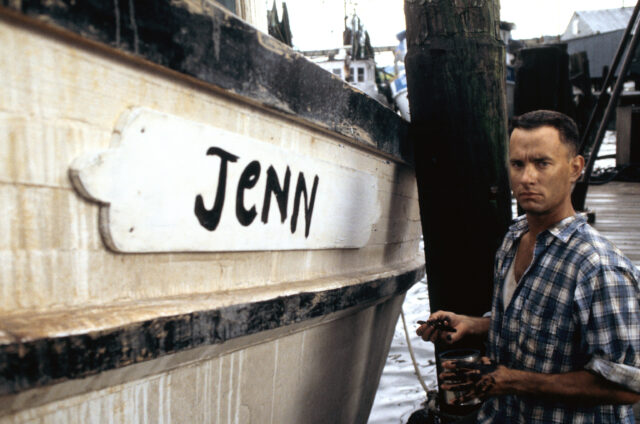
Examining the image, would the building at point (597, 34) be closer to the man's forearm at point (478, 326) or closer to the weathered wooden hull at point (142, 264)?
the man's forearm at point (478, 326)

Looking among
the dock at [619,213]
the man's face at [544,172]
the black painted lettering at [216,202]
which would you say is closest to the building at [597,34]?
the dock at [619,213]

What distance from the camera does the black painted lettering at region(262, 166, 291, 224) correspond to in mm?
1609

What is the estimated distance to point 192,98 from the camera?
1.38m

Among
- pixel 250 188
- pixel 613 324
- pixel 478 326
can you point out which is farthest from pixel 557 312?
pixel 250 188

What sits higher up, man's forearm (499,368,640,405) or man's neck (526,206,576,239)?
man's neck (526,206,576,239)

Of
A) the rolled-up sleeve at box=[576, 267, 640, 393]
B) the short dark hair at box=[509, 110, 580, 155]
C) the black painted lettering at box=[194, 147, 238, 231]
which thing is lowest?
the rolled-up sleeve at box=[576, 267, 640, 393]

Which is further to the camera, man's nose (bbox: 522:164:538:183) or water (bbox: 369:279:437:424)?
water (bbox: 369:279:437:424)

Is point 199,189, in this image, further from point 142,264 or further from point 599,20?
point 599,20

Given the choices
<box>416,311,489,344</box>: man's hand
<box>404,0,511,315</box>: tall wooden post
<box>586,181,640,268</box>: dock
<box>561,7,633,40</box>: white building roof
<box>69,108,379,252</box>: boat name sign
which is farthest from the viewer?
<box>561,7,633,40</box>: white building roof

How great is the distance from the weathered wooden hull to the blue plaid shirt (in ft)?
2.01

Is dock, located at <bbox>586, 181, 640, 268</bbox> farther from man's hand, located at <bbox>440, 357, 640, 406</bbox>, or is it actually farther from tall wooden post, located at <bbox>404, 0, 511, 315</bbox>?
man's hand, located at <bbox>440, 357, 640, 406</bbox>

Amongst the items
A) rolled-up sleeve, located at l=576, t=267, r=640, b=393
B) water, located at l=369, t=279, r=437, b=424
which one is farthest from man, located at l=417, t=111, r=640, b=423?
water, located at l=369, t=279, r=437, b=424

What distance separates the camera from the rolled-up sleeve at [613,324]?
4.69ft

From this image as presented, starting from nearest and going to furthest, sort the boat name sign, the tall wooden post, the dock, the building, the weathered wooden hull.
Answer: the weathered wooden hull, the boat name sign, the tall wooden post, the dock, the building
